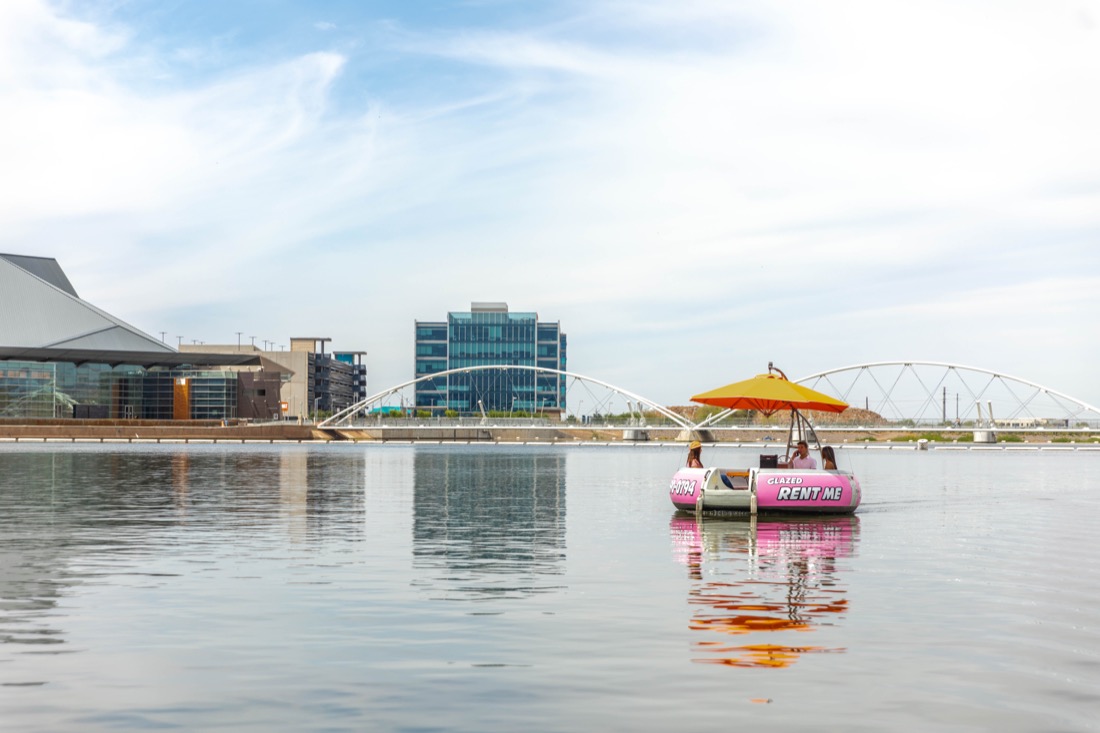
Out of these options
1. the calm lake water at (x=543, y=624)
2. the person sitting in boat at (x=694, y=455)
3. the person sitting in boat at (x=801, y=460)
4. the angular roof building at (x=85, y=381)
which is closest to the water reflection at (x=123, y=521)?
the calm lake water at (x=543, y=624)

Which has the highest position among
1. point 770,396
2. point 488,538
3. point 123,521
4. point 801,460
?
point 770,396

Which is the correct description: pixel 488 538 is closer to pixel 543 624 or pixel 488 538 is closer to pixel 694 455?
pixel 694 455

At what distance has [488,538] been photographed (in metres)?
30.9

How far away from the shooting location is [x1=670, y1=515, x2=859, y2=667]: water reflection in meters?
14.9

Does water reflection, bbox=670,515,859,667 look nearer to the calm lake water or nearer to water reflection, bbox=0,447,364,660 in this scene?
the calm lake water

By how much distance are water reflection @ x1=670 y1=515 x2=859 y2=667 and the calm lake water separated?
83 mm

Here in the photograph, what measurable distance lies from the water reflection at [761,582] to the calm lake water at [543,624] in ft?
0.27

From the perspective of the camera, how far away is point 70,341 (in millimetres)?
192875

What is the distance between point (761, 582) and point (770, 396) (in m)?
17.0

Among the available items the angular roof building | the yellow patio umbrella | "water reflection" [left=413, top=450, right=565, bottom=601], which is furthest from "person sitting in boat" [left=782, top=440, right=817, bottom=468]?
the angular roof building

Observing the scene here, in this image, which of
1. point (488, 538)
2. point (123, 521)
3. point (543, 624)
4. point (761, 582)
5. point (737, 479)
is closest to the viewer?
point (543, 624)

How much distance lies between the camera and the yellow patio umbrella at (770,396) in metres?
38.3

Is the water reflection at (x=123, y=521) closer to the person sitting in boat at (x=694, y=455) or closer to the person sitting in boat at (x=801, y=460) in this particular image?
the person sitting in boat at (x=694, y=455)

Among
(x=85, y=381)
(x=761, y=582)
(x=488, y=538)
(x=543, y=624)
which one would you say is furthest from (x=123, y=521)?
(x=85, y=381)
